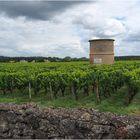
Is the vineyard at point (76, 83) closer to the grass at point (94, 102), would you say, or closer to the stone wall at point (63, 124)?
the grass at point (94, 102)

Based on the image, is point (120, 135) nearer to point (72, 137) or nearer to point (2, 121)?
point (72, 137)

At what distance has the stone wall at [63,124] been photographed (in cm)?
799

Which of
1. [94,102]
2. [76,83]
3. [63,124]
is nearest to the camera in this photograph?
[63,124]

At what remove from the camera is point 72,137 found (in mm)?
8383

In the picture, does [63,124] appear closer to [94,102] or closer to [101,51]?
[94,102]

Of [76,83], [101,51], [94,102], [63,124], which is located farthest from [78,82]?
[101,51]

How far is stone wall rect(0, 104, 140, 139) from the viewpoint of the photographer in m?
7.99

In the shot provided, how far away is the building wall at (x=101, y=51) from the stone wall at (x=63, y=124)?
134ft

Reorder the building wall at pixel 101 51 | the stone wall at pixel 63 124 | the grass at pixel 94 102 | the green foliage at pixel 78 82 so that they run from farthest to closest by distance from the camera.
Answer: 1. the building wall at pixel 101 51
2. the green foliage at pixel 78 82
3. the grass at pixel 94 102
4. the stone wall at pixel 63 124

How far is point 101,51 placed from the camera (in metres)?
50.4

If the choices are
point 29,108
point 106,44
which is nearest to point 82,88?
point 29,108

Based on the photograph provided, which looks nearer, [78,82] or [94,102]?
[94,102]

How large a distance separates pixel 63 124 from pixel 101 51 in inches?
1664

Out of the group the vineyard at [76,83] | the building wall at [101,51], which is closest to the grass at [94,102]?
the vineyard at [76,83]
